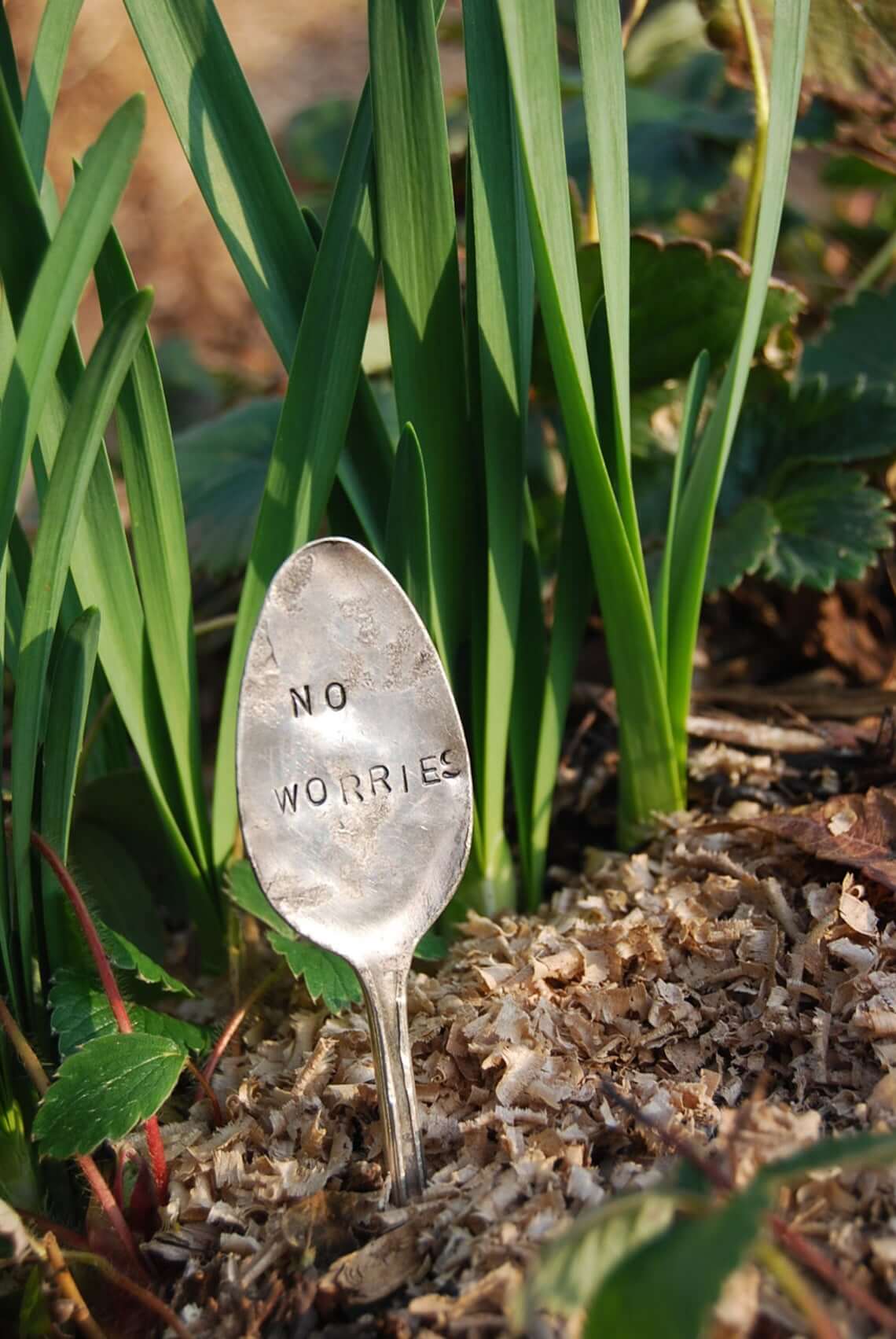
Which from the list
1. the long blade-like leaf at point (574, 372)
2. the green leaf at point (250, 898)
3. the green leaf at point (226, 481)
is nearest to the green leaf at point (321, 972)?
the green leaf at point (250, 898)

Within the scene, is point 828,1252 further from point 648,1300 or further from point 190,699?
point 190,699

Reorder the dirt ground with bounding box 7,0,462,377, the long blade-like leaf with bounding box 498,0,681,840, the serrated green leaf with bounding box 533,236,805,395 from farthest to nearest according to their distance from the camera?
the dirt ground with bounding box 7,0,462,377 → the serrated green leaf with bounding box 533,236,805,395 → the long blade-like leaf with bounding box 498,0,681,840

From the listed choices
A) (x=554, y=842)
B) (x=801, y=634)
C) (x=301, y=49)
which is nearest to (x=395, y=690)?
(x=554, y=842)

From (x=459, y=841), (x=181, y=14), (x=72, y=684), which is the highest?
(x=181, y=14)

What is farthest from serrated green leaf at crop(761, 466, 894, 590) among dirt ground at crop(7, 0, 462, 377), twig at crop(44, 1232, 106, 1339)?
dirt ground at crop(7, 0, 462, 377)

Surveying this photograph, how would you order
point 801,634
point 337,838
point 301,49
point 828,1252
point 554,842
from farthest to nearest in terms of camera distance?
point 301,49, point 801,634, point 554,842, point 337,838, point 828,1252

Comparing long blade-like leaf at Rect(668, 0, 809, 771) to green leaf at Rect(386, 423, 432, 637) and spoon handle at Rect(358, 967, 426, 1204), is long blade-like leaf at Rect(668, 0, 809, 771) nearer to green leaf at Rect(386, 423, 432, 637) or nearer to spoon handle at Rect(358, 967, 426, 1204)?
green leaf at Rect(386, 423, 432, 637)
